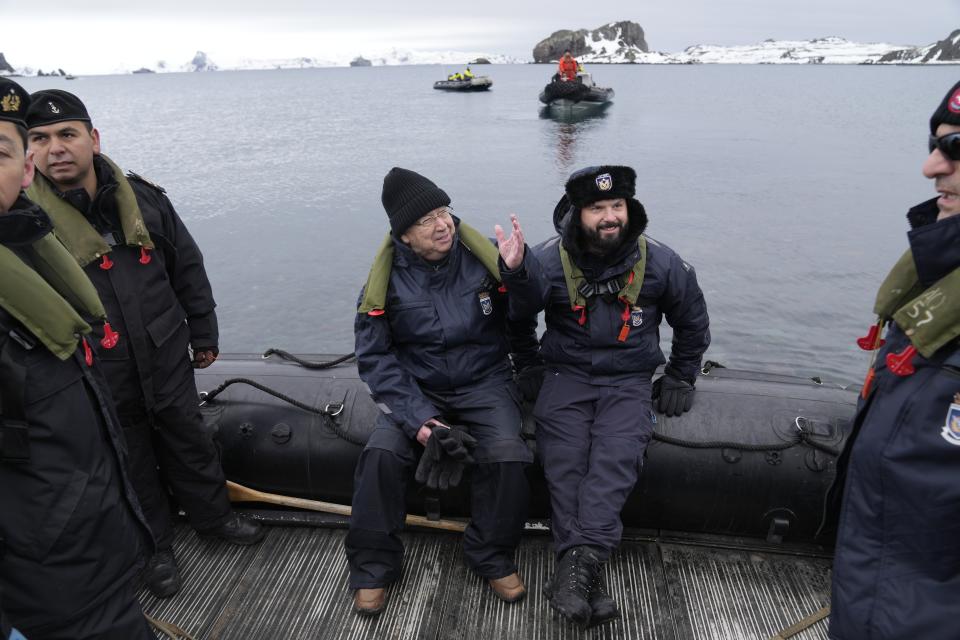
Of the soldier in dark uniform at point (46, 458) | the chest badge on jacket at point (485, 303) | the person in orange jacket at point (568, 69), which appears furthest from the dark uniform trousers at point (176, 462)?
the person in orange jacket at point (568, 69)

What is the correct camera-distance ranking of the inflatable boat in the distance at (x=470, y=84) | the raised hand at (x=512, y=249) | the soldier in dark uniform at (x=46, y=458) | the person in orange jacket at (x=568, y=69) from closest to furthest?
the soldier in dark uniform at (x=46, y=458)
the raised hand at (x=512, y=249)
the person in orange jacket at (x=568, y=69)
the inflatable boat in the distance at (x=470, y=84)

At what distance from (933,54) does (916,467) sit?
142573mm

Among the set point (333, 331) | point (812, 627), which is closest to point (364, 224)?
point (333, 331)

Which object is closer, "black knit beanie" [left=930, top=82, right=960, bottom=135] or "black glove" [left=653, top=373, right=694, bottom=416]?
"black knit beanie" [left=930, top=82, right=960, bottom=135]

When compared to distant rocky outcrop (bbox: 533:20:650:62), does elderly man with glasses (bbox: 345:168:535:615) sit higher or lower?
higher

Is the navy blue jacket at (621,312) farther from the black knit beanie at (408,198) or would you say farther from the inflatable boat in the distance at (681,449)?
the black knit beanie at (408,198)

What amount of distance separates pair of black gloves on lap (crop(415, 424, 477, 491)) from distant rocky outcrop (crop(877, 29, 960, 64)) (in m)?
139

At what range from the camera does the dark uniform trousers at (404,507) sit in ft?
7.80

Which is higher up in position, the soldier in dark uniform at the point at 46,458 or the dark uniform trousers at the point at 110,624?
the soldier in dark uniform at the point at 46,458

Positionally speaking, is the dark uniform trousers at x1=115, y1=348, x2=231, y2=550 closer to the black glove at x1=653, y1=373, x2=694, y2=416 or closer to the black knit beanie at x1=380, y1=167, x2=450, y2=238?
the black knit beanie at x1=380, y1=167, x2=450, y2=238

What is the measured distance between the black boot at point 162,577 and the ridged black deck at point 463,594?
0.12 feet

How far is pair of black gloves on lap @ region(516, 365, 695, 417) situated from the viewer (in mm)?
2656

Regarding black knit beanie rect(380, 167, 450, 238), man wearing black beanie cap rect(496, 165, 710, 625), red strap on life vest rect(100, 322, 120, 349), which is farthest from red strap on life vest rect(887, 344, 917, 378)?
red strap on life vest rect(100, 322, 120, 349)

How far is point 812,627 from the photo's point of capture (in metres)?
2.26
